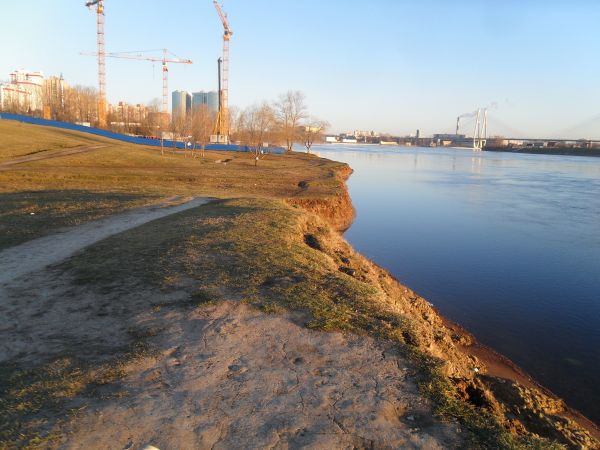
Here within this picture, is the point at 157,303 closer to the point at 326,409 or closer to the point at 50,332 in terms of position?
the point at 50,332

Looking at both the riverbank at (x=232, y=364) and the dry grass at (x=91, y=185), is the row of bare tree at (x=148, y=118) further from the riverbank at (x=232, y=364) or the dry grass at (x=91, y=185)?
the riverbank at (x=232, y=364)

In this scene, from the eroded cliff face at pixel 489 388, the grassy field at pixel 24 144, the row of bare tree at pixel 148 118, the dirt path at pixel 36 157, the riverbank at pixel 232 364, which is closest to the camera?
the riverbank at pixel 232 364

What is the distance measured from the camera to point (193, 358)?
5168 millimetres

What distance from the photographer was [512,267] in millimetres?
15984

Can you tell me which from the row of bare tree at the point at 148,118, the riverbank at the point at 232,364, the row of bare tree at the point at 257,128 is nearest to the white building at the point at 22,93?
the row of bare tree at the point at 148,118

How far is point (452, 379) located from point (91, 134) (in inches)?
2645

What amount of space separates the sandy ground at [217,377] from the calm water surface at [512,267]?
540cm

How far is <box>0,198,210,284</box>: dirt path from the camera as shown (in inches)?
337

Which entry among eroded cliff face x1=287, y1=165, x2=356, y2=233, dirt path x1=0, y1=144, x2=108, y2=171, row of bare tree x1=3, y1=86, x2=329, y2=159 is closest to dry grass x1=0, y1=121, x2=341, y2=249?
dirt path x1=0, y1=144, x2=108, y2=171

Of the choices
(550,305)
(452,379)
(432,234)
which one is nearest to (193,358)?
(452,379)

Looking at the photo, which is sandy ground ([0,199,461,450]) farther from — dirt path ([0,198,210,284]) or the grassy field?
the grassy field

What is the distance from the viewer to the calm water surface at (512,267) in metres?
9.85

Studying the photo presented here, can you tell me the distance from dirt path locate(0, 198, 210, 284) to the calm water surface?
8.77m

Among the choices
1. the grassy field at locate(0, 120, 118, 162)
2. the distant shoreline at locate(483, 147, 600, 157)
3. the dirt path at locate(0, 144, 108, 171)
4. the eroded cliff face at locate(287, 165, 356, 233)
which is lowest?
the eroded cliff face at locate(287, 165, 356, 233)
